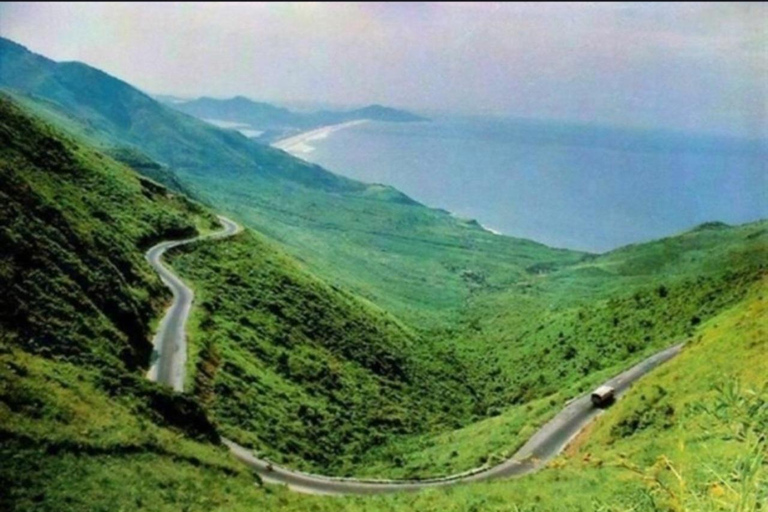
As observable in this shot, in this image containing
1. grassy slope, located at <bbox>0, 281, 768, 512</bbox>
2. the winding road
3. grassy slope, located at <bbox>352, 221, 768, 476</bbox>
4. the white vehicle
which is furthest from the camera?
the white vehicle

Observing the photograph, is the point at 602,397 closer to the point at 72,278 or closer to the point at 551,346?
the point at 551,346

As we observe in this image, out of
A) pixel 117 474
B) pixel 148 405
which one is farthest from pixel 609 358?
pixel 117 474

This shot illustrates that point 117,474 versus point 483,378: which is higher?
point 117,474

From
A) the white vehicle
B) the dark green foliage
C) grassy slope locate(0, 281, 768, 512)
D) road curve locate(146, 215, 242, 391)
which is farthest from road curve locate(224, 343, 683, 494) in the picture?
road curve locate(146, 215, 242, 391)

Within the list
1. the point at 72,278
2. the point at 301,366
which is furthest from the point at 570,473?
the point at 301,366

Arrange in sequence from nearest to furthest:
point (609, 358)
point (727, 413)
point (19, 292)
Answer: point (727, 413) < point (19, 292) < point (609, 358)

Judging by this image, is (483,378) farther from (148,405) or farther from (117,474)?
(117,474)

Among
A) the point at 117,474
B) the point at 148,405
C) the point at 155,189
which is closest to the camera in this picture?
the point at 117,474

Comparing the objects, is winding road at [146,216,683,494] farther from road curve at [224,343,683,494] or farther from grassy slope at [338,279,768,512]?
grassy slope at [338,279,768,512]
